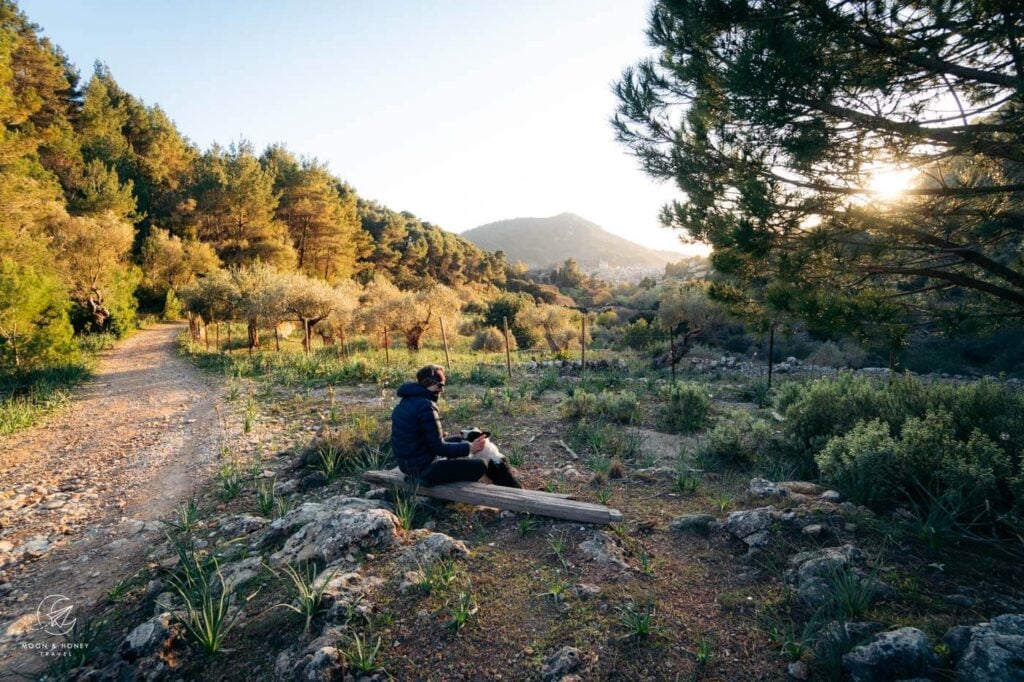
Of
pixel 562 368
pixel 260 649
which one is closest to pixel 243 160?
pixel 562 368

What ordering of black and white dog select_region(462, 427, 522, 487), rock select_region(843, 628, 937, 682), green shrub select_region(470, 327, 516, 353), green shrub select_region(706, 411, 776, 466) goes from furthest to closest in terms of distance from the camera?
green shrub select_region(470, 327, 516, 353)
green shrub select_region(706, 411, 776, 466)
black and white dog select_region(462, 427, 522, 487)
rock select_region(843, 628, 937, 682)

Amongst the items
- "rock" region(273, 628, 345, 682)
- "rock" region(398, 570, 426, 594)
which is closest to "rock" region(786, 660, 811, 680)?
"rock" region(398, 570, 426, 594)

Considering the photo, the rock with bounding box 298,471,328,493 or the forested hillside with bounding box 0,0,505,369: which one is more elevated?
the forested hillside with bounding box 0,0,505,369

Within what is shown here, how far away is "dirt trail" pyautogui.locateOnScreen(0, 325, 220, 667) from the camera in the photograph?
158 inches

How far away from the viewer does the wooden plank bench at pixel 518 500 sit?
409cm

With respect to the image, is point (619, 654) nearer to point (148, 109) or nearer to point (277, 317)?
point (277, 317)

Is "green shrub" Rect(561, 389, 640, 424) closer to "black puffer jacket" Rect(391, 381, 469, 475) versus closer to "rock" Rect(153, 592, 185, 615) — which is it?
"black puffer jacket" Rect(391, 381, 469, 475)

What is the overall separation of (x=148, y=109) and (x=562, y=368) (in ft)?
167

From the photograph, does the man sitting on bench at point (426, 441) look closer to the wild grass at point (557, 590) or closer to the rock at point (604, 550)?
the rock at point (604, 550)

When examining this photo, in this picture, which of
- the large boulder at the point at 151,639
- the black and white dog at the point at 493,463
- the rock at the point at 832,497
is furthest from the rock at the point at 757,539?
the large boulder at the point at 151,639

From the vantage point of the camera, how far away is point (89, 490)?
6016mm

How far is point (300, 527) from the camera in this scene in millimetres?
4207

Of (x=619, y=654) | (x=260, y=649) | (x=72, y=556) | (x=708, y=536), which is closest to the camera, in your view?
(x=619, y=654)

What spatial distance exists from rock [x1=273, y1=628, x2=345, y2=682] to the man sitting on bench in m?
1.84
